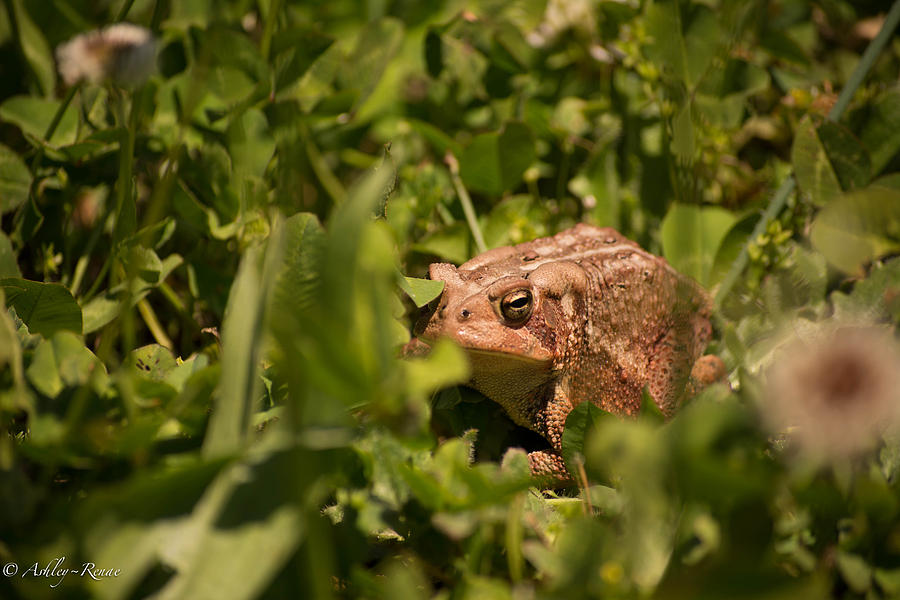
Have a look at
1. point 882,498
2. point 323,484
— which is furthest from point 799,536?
point 323,484

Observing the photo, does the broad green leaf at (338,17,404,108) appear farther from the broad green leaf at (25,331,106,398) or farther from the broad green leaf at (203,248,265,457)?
the broad green leaf at (203,248,265,457)

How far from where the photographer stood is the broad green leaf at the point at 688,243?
254cm

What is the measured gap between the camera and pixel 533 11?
3.20m

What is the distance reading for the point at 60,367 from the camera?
149cm

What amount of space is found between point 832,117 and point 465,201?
1319 mm

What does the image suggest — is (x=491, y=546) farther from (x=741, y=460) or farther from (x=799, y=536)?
(x=799, y=536)

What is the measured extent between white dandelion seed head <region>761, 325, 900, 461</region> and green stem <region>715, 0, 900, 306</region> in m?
1.12

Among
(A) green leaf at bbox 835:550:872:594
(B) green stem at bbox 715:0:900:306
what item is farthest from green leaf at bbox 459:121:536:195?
(A) green leaf at bbox 835:550:872:594

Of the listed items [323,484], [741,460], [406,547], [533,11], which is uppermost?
[533,11]

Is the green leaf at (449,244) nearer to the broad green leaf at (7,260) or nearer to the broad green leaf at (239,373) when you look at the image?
the broad green leaf at (7,260)

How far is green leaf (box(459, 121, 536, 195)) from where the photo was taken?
102 inches

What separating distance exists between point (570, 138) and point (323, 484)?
6.62 feet

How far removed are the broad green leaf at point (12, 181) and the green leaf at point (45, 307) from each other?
568 millimetres

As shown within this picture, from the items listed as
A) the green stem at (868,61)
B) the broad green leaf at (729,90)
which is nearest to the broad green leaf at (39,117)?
the broad green leaf at (729,90)
